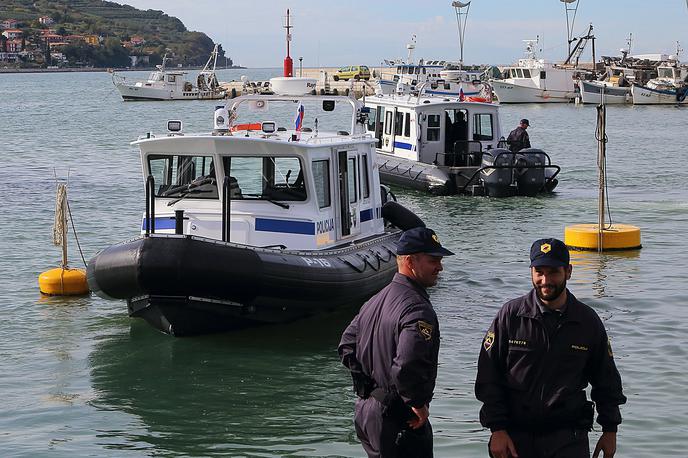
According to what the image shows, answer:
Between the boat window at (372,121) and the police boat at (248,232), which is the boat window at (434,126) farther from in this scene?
the police boat at (248,232)

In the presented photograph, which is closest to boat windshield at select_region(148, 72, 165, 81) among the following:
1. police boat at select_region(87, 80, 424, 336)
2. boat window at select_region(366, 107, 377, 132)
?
boat window at select_region(366, 107, 377, 132)

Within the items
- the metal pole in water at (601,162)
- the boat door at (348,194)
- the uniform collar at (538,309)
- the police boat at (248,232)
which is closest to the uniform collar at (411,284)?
the uniform collar at (538,309)

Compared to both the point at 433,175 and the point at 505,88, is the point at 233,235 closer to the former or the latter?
the point at 433,175

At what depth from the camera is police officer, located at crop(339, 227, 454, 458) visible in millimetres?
5625

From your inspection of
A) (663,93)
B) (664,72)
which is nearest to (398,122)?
(663,93)

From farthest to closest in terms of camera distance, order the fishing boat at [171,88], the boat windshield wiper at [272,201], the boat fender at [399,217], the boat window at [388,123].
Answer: the fishing boat at [171,88] → the boat window at [388,123] → the boat fender at [399,217] → the boat windshield wiper at [272,201]

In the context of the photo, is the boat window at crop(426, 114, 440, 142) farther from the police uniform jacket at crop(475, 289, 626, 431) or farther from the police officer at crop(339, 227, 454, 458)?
the police uniform jacket at crop(475, 289, 626, 431)

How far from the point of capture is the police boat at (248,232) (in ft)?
37.6

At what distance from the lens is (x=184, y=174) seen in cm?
1333

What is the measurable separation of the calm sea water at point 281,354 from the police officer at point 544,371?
11.4 ft

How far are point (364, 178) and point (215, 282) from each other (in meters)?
4.12

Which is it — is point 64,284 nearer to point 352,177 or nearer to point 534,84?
point 352,177

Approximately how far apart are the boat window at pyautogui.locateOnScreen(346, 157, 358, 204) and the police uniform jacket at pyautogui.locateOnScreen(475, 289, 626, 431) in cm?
880

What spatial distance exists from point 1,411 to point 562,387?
21.0ft
